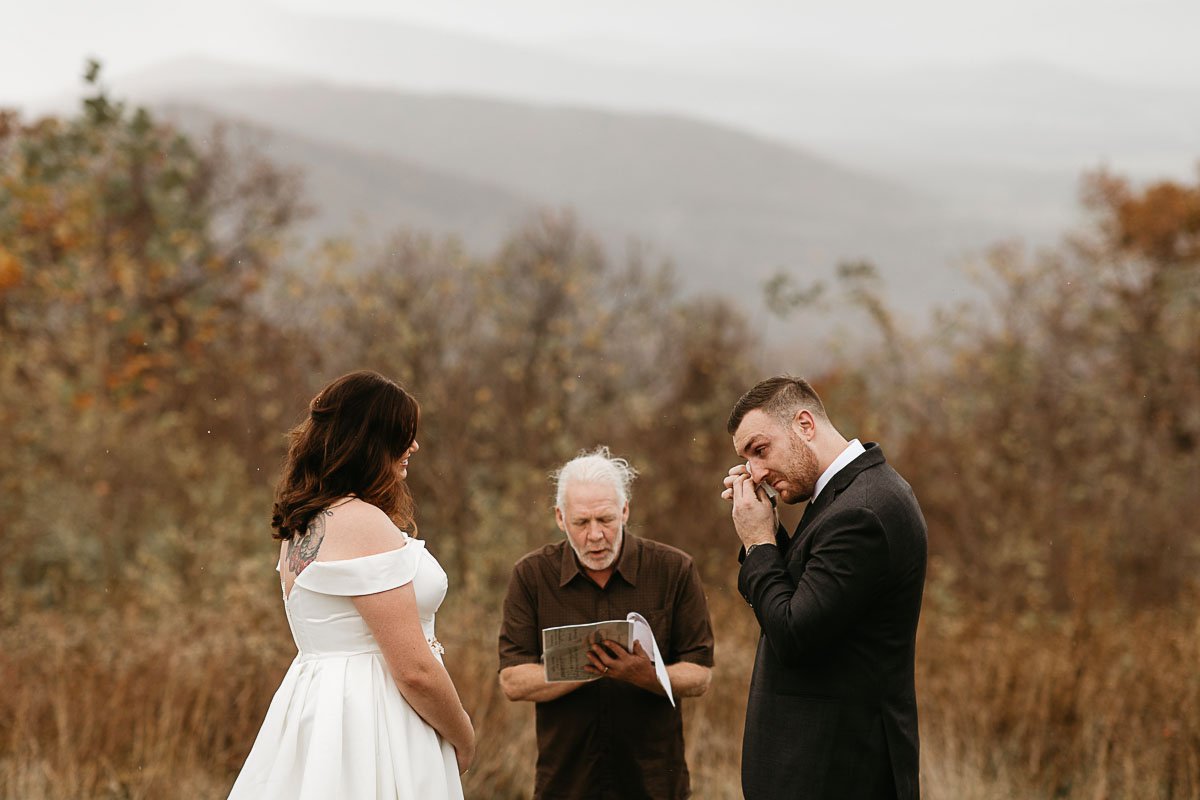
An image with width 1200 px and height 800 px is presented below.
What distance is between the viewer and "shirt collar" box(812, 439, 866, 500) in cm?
373

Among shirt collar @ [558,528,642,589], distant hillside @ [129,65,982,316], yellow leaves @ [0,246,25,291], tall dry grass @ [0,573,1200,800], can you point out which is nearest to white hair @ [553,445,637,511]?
shirt collar @ [558,528,642,589]

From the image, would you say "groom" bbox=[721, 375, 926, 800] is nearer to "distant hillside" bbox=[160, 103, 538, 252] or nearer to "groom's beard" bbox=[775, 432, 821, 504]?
"groom's beard" bbox=[775, 432, 821, 504]

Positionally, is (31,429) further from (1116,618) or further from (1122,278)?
(1122,278)

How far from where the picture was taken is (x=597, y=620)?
452 centimetres

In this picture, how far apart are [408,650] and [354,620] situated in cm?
18

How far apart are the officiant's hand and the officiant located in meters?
0.12

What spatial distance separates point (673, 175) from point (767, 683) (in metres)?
96.6

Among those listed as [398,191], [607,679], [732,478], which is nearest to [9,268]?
[607,679]

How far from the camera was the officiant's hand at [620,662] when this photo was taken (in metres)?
4.11

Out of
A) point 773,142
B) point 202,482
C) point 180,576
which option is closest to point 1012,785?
point 180,576

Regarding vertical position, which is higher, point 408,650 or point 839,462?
point 839,462

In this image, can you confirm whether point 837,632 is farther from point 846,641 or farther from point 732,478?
point 732,478

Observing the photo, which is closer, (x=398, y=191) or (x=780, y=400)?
(x=780, y=400)

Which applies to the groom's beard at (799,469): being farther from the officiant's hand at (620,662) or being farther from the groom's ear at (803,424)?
the officiant's hand at (620,662)
